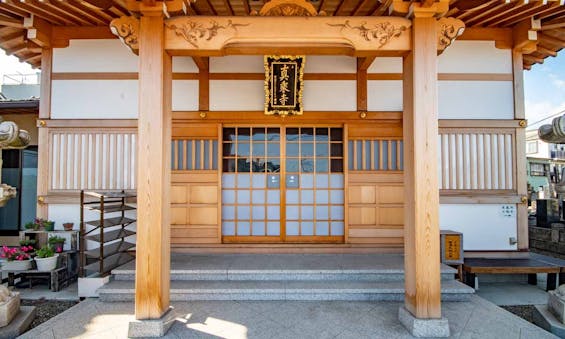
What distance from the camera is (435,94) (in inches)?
126

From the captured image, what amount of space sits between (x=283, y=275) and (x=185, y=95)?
3.40 metres

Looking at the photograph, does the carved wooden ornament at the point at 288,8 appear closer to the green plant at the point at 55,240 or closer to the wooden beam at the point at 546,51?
the green plant at the point at 55,240

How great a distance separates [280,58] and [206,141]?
6.22 feet

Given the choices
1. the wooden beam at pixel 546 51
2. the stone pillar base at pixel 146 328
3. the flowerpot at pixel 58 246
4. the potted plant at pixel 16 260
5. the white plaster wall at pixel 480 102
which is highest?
the wooden beam at pixel 546 51

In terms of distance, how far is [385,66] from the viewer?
571 cm

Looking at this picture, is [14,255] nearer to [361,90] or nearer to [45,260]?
[45,260]

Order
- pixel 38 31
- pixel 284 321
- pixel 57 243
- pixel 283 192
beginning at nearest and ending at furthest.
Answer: pixel 284 321 → pixel 57 243 → pixel 38 31 → pixel 283 192

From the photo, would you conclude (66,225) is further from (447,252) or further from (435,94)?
(447,252)

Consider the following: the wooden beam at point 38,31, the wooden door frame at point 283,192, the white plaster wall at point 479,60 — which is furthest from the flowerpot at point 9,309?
the white plaster wall at point 479,60

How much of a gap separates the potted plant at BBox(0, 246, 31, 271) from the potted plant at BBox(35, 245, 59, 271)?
0.50 feet

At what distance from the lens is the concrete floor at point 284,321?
10.4 ft

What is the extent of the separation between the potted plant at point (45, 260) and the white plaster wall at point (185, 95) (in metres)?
2.86

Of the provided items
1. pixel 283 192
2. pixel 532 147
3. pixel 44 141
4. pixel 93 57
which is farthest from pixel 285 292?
pixel 532 147

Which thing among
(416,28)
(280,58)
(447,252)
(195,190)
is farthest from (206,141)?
(447,252)
